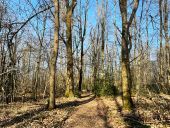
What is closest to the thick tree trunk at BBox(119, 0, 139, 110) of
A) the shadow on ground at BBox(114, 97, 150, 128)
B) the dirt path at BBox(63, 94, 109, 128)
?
the shadow on ground at BBox(114, 97, 150, 128)

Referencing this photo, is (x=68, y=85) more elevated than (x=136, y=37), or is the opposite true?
(x=136, y=37)

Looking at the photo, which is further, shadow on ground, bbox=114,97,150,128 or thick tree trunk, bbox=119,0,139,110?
thick tree trunk, bbox=119,0,139,110

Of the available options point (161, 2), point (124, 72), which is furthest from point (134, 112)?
point (161, 2)

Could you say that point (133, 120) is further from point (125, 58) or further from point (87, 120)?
point (125, 58)

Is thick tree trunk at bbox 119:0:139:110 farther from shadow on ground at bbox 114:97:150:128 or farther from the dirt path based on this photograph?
the dirt path

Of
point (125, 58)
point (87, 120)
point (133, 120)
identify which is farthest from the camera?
point (125, 58)

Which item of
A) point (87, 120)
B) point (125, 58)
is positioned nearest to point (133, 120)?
point (87, 120)

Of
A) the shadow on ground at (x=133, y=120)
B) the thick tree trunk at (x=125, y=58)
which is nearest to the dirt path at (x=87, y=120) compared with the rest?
the shadow on ground at (x=133, y=120)

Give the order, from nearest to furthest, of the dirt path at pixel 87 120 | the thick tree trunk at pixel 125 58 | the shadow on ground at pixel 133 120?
the shadow on ground at pixel 133 120 → the dirt path at pixel 87 120 → the thick tree trunk at pixel 125 58

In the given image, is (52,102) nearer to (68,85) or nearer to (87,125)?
(87,125)

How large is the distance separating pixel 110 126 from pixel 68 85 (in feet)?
39.0

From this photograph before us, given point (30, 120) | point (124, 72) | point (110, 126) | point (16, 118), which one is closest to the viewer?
point (110, 126)

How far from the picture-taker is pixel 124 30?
16.4 m

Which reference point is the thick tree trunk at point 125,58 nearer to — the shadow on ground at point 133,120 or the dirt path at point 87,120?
the shadow on ground at point 133,120
